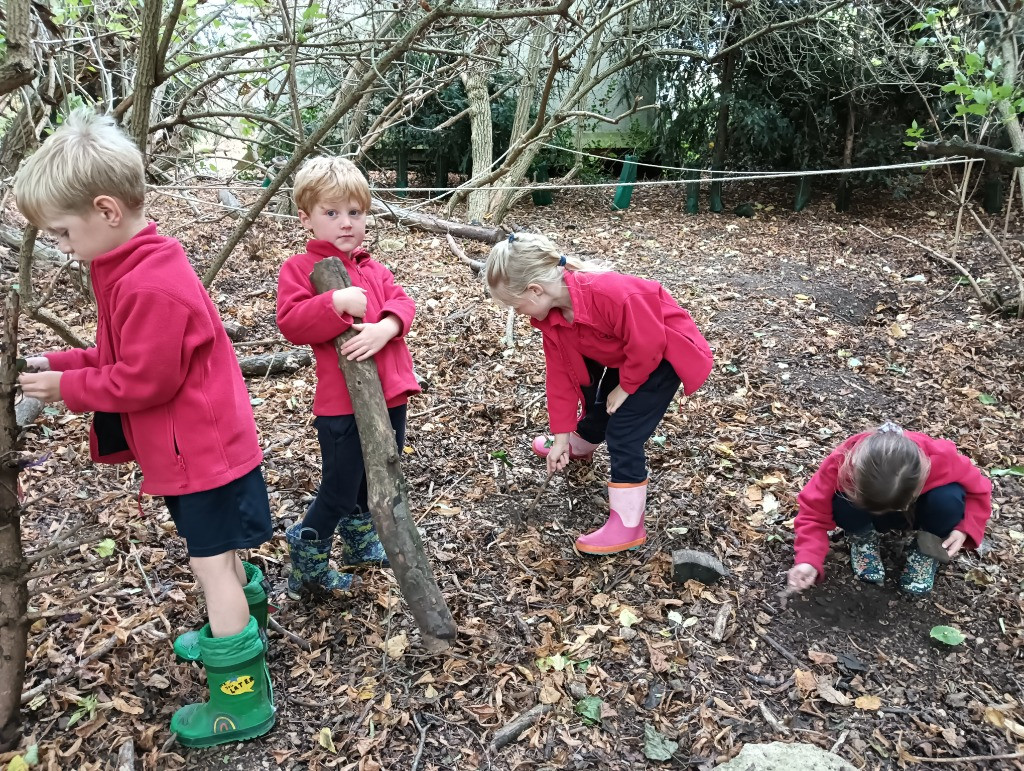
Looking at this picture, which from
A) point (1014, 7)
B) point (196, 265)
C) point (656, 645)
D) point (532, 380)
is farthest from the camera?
point (196, 265)

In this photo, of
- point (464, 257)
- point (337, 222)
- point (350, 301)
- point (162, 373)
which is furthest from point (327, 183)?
point (464, 257)

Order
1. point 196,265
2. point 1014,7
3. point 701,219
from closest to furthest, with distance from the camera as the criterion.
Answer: point 1014,7
point 196,265
point 701,219

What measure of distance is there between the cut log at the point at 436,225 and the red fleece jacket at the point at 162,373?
490cm

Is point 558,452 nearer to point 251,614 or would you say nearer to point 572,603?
point 572,603

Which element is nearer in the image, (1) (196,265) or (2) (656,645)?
(2) (656,645)

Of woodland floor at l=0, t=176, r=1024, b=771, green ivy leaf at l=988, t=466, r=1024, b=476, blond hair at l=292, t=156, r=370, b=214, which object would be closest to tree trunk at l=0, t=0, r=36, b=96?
blond hair at l=292, t=156, r=370, b=214

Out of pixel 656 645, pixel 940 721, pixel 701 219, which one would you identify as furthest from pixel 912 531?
pixel 701 219

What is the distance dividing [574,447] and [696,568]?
2.97 ft

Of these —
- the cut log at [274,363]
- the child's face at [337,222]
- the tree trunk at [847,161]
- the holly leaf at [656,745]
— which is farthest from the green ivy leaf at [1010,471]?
the tree trunk at [847,161]

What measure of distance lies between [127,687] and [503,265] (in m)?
1.85

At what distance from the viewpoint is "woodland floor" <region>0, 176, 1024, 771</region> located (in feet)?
A: 6.81

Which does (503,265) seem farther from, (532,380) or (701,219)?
(701,219)

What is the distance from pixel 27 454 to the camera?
3189 mm

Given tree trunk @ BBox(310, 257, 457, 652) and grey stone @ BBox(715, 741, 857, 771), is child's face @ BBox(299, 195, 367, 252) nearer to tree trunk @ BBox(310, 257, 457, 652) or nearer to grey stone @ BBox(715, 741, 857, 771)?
tree trunk @ BBox(310, 257, 457, 652)
